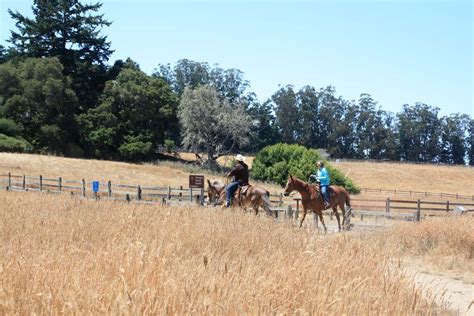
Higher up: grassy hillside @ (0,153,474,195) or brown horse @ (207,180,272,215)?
brown horse @ (207,180,272,215)

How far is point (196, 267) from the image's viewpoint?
170 inches

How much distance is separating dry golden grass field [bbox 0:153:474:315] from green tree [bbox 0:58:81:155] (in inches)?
1965

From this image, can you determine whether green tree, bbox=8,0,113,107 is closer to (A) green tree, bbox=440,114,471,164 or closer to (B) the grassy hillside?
(B) the grassy hillside

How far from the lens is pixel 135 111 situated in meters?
61.8

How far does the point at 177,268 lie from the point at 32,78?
195ft

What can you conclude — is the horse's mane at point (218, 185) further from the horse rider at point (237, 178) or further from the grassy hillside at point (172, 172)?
the grassy hillside at point (172, 172)

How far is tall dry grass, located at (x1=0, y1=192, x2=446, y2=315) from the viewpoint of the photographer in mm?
3275

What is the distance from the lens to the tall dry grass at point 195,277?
328cm

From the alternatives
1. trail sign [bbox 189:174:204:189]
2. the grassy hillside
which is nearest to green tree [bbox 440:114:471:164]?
the grassy hillside

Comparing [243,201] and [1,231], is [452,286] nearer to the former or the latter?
[1,231]

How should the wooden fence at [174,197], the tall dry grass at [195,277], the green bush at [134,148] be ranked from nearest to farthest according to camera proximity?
the tall dry grass at [195,277] → the wooden fence at [174,197] → the green bush at [134,148]

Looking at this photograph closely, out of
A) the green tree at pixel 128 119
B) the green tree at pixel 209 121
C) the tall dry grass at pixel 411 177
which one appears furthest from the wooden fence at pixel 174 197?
the tall dry grass at pixel 411 177

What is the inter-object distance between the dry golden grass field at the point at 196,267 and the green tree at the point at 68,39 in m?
57.3

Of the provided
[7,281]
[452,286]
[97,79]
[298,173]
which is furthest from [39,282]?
[97,79]
